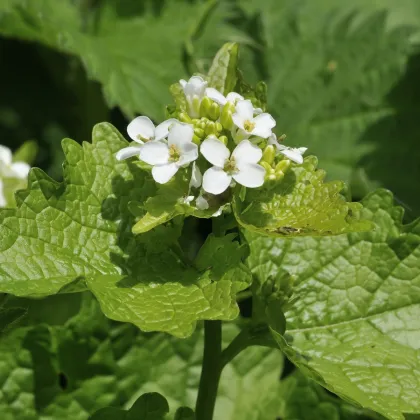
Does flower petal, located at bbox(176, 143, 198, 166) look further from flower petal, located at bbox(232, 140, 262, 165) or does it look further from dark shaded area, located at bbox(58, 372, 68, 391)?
dark shaded area, located at bbox(58, 372, 68, 391)

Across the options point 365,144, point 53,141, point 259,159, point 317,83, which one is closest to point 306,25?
point 317,83

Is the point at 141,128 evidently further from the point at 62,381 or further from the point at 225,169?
the point at 62,381

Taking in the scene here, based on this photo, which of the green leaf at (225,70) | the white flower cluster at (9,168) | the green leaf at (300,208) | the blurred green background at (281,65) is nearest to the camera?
the green leaf at (300,208)

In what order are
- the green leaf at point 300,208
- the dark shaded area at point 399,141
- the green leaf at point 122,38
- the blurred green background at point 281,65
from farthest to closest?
the dark shaded area at point 399,141 < the blurred green background at point 281,65 < the green leaf at point 122,38 < the green leaf at point 300,208

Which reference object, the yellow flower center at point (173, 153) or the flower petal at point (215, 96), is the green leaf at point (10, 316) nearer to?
the yellow flower center at point (173, 153)

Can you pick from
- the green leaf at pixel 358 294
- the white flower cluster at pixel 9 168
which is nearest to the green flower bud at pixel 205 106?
the green leaf at pixel 358 294

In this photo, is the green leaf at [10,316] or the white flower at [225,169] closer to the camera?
the white flower at [225,169]
